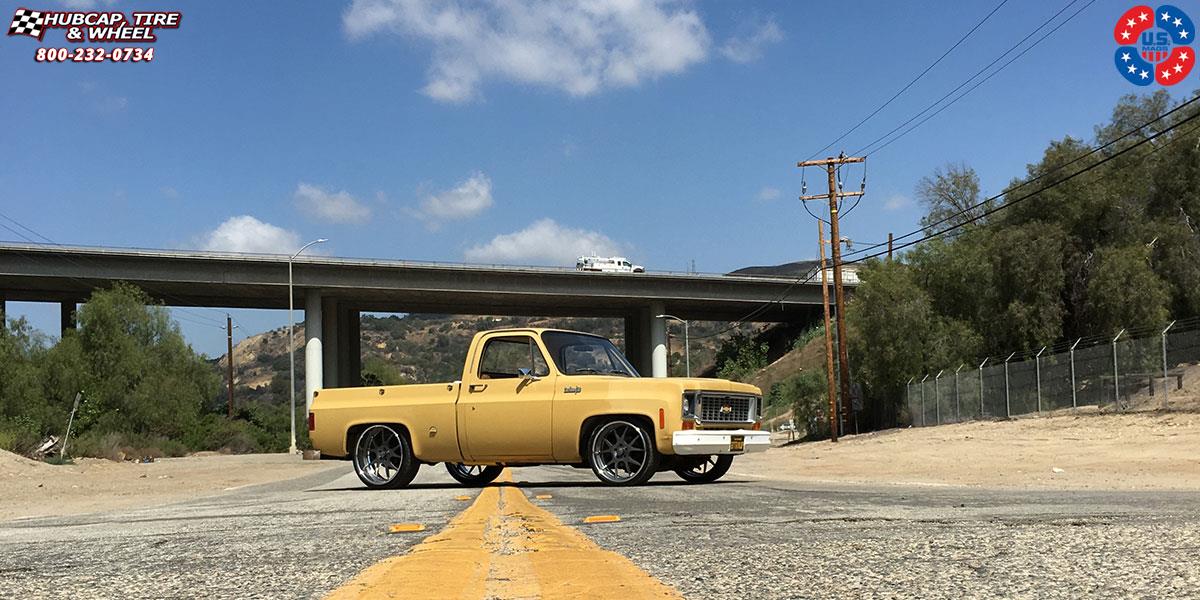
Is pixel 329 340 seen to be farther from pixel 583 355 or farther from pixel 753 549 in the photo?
pixel 753 549

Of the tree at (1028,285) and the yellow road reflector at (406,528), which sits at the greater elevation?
the tree at (1028,285)

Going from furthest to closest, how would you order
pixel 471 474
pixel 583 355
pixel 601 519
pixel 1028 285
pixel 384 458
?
pixel 1028 285 < pixel 471 474 < pixel 384 458 < pixel 583 355 < pixel 601 519

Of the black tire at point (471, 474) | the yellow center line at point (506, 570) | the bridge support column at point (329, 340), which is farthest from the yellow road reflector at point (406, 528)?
the bridge support column at point (329, 340)

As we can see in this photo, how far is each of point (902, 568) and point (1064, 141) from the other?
48.2 m

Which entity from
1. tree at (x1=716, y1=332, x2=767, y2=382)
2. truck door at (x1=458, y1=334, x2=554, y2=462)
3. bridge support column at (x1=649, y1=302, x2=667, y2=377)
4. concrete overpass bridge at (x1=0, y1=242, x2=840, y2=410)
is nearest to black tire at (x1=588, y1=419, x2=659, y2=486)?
truck door at (x1=458, y1=334, x2=554, y2=462)

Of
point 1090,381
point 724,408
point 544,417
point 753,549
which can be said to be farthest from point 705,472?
point 1090,381

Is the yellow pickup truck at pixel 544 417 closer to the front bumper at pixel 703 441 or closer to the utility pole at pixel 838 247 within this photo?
the front bumper at pixel 703 441

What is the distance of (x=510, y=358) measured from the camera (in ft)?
47.7

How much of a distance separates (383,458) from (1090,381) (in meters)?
26.8

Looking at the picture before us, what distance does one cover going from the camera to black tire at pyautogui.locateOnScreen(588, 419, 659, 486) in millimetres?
13578

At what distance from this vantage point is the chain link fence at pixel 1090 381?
32438 millimetres

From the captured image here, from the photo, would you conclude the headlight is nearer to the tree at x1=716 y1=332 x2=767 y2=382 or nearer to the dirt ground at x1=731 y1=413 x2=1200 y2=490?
the dirt ground at x1=731 y1=413 x2=1200 y2=490

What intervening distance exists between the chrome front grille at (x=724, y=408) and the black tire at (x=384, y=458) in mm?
3917

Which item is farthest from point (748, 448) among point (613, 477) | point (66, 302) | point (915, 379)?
point (66, 302)
